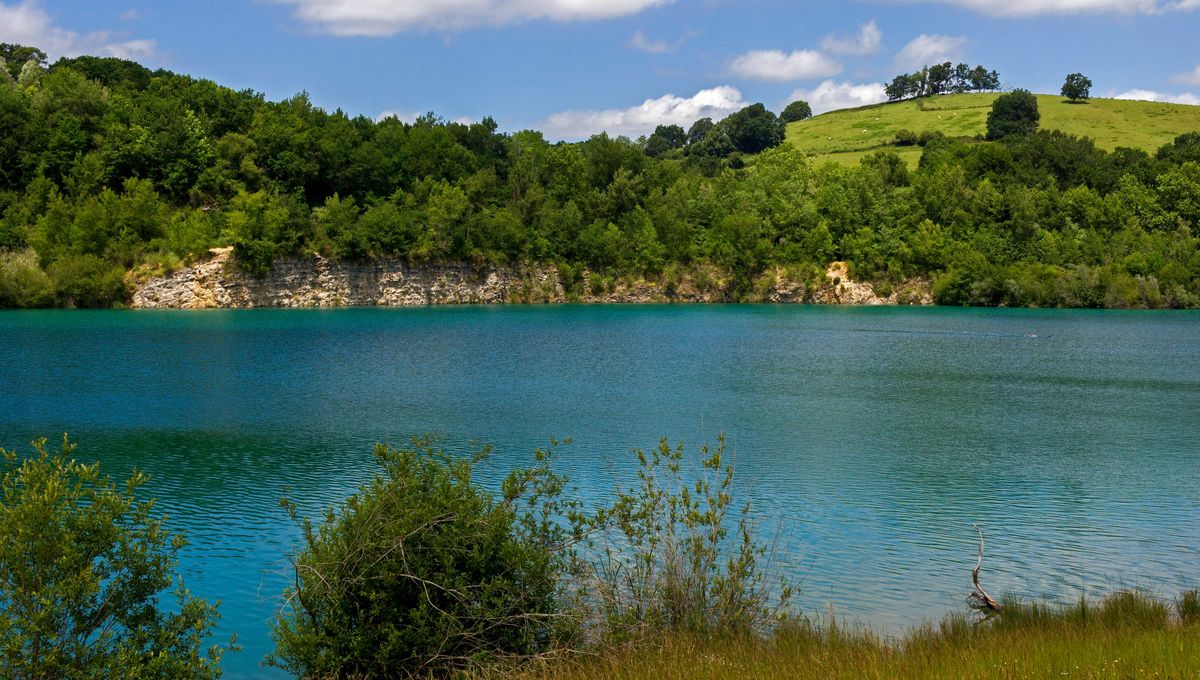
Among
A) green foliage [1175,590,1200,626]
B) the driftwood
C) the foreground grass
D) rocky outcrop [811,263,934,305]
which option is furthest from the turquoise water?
rocky outcrop [811,263,934,305]

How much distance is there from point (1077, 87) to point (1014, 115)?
19857 millimetres

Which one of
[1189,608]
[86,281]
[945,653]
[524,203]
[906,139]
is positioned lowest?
[1189,608]

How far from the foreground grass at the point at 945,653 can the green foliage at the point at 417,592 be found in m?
0.80

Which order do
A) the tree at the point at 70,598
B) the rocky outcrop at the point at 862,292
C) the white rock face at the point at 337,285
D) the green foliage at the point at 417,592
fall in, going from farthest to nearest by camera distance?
the rocky outcrop at the point at 862,292, the white rock face at the point at 337,285, the green foliage at the point at 417,592, the tree at the point at 70,598

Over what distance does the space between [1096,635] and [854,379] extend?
3033cm

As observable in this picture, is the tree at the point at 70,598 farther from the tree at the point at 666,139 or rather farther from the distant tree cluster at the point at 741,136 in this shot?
the tree at the point at 666,139

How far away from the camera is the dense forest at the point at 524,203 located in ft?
277

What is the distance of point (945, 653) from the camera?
9.84 m

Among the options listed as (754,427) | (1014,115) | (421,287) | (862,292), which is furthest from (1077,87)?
(754,427)

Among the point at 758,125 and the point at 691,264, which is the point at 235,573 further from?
the point at 758,125

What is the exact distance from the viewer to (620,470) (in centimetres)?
2203

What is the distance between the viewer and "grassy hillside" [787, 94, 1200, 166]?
119375 mm

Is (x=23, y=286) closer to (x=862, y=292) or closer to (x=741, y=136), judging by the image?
(x=862, y=292)

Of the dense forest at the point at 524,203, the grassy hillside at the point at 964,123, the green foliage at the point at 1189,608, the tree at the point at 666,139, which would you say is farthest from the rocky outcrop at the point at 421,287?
the green foliage at the point at 1189,608
